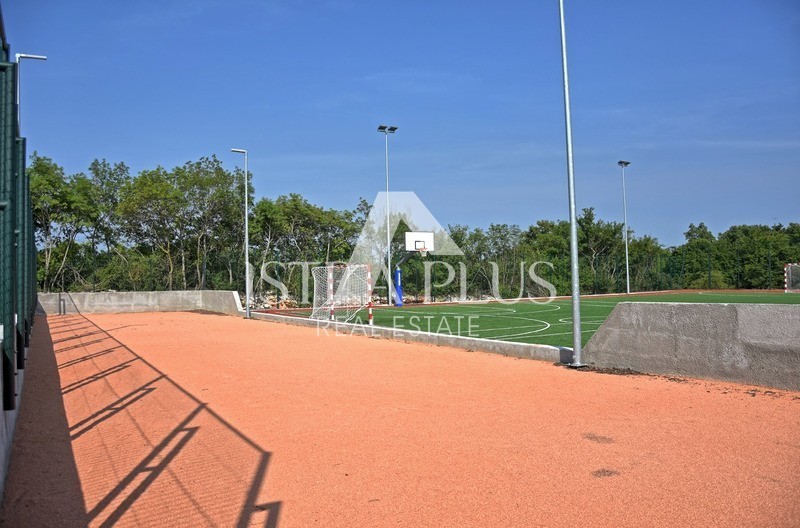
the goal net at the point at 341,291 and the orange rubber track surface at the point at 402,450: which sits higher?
the goal net at the point at 341,291

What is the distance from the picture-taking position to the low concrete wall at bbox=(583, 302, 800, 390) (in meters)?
8.77

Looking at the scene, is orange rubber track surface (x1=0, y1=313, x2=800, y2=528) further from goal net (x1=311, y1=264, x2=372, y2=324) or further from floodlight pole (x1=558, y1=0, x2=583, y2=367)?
goal net (x1=311, y1=264, x2=372, y2=324)

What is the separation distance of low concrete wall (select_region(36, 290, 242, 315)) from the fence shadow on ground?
2269cm

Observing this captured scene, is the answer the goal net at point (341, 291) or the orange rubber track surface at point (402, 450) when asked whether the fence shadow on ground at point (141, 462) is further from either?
the goal net at point (341, 291)

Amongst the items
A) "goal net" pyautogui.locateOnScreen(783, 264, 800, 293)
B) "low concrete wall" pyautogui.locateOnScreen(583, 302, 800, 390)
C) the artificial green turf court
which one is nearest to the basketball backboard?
the artificial green turf court

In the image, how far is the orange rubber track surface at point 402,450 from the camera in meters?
4.65

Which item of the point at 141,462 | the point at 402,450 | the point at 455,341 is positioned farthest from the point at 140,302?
the point at 402,450

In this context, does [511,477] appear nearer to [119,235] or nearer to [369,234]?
[369,234]

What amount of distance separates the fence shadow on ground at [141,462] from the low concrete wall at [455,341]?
267 inches

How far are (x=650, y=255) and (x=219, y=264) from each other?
1239 inches

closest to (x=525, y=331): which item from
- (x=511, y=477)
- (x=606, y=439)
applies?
(x=606, y=439)

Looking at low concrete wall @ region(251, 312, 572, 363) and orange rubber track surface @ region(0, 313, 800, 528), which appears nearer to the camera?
orange rubber track surface @ region(0, 313, 800, 528)

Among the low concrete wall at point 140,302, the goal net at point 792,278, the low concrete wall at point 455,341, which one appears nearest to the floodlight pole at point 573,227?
the low concrete wall at point 455,341

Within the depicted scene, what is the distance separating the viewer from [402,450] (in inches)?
248
